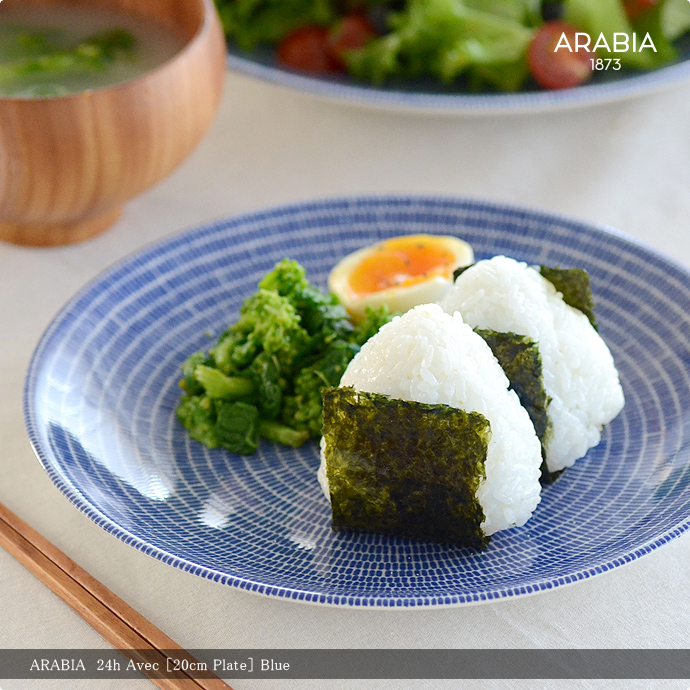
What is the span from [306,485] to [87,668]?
1.89 ft

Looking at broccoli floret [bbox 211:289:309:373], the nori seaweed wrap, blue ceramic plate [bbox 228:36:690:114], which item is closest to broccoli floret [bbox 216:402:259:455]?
broccoli floret [bbox 211:289:309:373]

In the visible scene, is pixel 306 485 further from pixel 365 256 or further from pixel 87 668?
pixel 365 256

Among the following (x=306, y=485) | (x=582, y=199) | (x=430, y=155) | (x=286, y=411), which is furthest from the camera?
(x=430, y=155)

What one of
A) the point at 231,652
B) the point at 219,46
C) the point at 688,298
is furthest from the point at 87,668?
the point at 219,46

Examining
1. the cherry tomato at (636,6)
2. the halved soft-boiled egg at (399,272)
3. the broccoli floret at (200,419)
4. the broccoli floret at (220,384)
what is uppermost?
the cherry tomato at (636,6)

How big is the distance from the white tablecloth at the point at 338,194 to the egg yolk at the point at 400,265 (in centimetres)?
62

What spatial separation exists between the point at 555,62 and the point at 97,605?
7.90 ft

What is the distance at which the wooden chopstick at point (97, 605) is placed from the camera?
4.90 ft

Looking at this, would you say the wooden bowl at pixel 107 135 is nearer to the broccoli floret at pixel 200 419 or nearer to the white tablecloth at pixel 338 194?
the white tablecloth at pixel 338 194

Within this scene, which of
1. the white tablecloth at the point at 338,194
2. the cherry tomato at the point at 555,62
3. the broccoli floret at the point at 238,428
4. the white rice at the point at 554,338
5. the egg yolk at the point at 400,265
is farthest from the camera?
the cherry tomato at the point at 555,62

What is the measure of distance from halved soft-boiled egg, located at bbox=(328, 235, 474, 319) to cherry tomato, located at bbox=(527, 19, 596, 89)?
3.25ft

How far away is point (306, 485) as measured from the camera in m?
1.91
